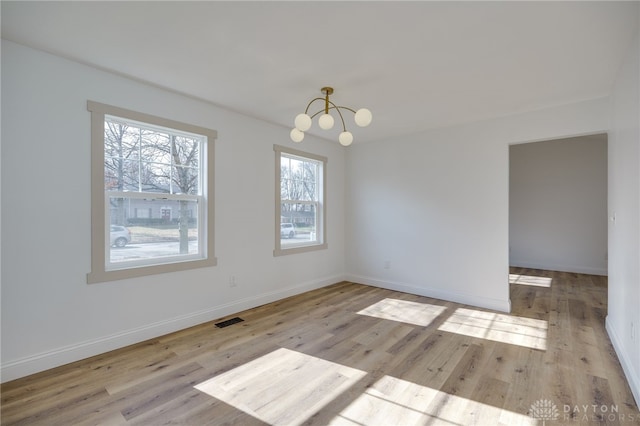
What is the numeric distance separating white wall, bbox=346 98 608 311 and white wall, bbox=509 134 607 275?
351 centimetres

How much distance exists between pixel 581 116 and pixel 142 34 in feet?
14.6

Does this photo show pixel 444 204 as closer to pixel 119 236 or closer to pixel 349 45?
pixel 349 45

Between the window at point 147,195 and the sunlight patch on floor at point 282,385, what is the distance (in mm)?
1436

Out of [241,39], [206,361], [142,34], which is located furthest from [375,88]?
[206,361]

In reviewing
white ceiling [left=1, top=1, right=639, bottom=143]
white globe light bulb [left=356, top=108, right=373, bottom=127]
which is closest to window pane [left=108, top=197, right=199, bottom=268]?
white ceiling [left=1, top=1, right=639, bottom=143]

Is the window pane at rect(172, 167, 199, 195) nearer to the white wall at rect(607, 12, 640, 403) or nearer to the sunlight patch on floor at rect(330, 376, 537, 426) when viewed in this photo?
the sunlight patch on floor at rect(330, 376, 537, 426)

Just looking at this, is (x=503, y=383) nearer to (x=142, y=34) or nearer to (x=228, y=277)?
(x=228, y=277)

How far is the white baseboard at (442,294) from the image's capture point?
3.87m

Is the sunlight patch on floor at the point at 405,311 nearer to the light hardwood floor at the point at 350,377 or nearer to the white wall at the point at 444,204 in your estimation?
the light hardwood floor at the point at 350,377

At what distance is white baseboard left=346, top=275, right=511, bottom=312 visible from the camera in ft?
12.7

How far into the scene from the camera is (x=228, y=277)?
368 cm

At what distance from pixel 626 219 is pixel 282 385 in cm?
303

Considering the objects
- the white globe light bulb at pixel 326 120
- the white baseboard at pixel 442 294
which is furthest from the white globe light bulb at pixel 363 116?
the white baseboard at pixel 442 294

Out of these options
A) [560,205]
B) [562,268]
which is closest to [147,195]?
[560,205]
